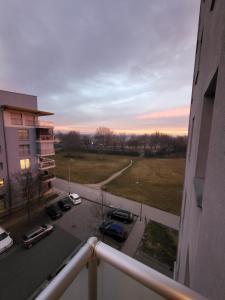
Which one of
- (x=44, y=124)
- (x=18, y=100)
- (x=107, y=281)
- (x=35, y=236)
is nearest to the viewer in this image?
(x=107, y=281)

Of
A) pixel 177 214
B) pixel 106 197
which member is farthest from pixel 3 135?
pixel 177 214

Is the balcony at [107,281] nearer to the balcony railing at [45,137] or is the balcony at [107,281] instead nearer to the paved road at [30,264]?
the paved road at [30,264]

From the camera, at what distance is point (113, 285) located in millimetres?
1278

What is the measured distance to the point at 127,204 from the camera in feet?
58.1

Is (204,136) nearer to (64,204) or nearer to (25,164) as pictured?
(64,204)

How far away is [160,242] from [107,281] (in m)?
12.4

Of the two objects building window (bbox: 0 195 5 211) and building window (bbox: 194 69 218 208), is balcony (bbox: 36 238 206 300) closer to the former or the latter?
building window (bbox: 194 69 218 208)

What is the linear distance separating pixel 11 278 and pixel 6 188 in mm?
7684

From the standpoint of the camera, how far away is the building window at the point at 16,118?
13952mm

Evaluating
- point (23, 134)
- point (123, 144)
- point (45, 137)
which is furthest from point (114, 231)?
point (123, 144)

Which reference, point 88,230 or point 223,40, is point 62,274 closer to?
point 223,40

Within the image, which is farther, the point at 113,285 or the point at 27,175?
the point at 27,175

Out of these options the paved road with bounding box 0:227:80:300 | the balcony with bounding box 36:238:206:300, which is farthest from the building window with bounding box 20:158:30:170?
the balcony with bounding box 36:238:206:300

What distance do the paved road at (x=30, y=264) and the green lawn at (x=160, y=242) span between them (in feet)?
17.4
